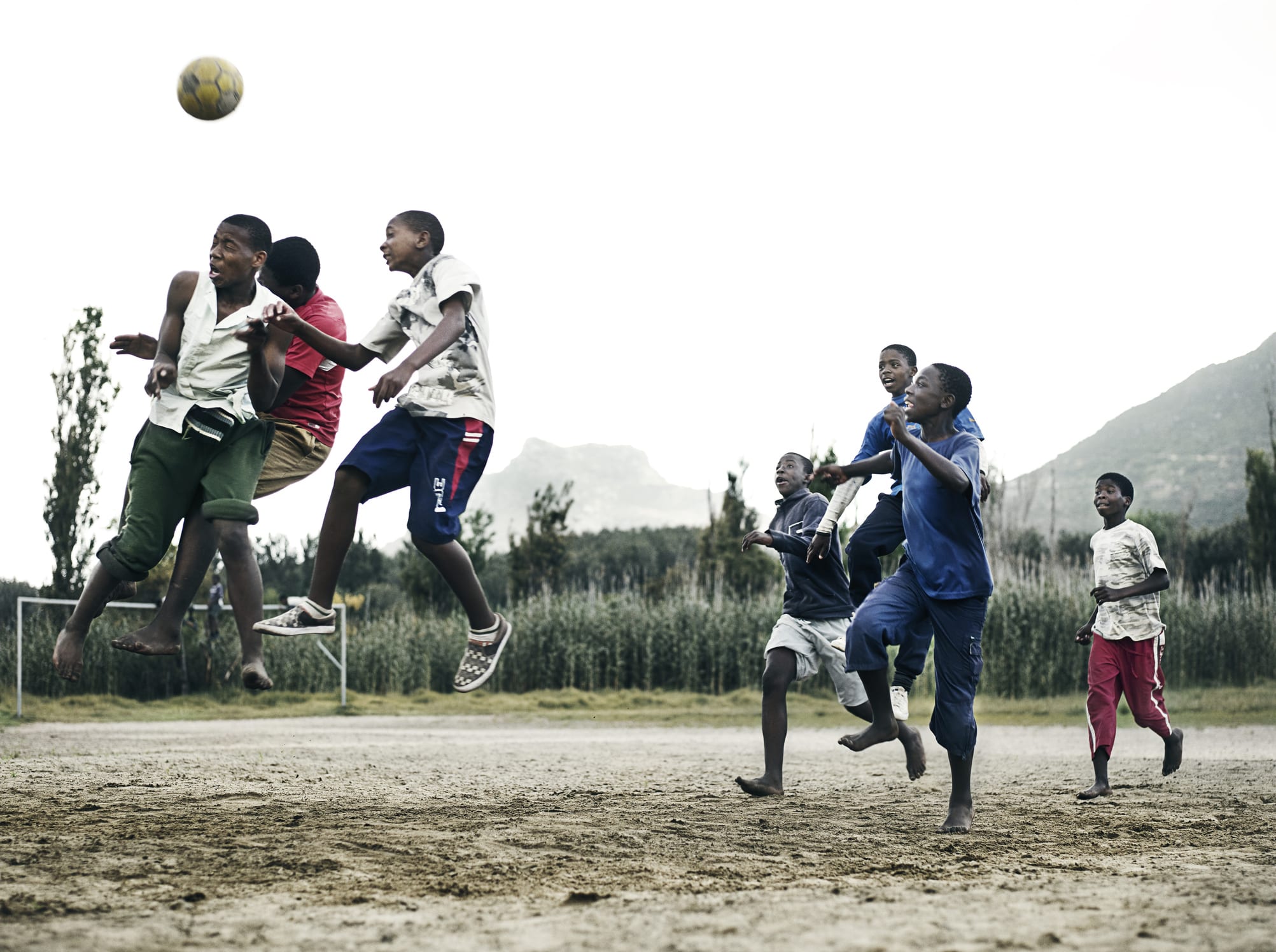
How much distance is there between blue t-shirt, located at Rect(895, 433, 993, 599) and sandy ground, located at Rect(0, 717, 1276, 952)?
1105 millimetres

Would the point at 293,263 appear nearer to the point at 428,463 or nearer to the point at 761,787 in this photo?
the point at 428,463

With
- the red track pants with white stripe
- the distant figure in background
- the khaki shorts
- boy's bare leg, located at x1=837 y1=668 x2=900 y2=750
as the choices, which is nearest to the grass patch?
the distant figure in background

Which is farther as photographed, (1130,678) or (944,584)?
(1130,678)

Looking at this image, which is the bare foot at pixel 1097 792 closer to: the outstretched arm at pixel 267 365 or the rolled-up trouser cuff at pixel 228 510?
the rolled-up trouser cuff at pixel 228 510

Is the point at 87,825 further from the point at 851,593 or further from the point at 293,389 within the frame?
the point at 851,593

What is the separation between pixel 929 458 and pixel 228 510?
308 centimetres

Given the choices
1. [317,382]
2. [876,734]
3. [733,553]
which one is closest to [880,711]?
[876,734]

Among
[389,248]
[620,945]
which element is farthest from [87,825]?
[620,945]

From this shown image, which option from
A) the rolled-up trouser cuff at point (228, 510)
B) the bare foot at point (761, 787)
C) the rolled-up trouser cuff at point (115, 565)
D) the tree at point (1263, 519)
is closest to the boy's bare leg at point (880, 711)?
the bare foot at point (761, 787)

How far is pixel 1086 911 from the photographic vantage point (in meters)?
3.51

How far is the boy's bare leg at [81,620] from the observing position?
5555mm

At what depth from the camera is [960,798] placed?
5.61 m

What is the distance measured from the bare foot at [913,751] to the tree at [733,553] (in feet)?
71.8

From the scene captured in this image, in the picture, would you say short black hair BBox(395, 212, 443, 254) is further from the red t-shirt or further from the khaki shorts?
the khaki shorts
